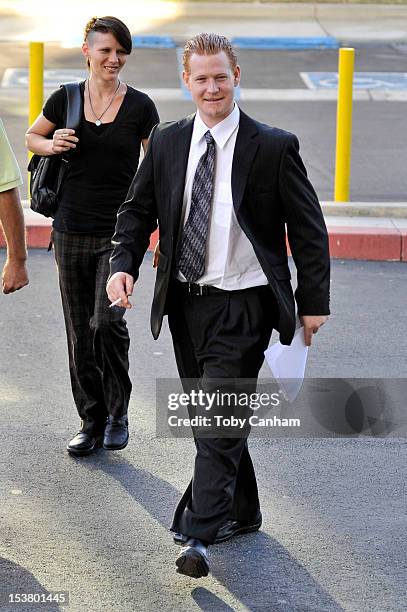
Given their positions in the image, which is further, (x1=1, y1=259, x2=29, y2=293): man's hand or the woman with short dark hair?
the woman with short dark hair

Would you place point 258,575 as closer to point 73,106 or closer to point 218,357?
point 218,357

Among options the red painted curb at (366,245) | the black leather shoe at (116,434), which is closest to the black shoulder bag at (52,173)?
the black leather shoe at (116,434)

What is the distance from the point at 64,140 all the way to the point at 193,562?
1959mm

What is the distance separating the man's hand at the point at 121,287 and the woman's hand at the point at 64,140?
108cm

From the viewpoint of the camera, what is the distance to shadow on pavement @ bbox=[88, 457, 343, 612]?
438 centimetres

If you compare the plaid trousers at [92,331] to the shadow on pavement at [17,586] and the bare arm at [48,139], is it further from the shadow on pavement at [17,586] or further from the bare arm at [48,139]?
the shadow on pavement at [17,586]

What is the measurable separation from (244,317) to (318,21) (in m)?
18.3

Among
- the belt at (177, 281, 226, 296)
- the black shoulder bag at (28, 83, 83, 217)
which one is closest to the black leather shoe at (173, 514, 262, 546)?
the belt at (177, 281, 226, 296)

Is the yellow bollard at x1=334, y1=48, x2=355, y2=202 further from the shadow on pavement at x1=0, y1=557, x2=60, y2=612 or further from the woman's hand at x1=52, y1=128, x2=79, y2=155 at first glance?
the shadow on pavement at x1=0, y1=557, x2=60, y2=612

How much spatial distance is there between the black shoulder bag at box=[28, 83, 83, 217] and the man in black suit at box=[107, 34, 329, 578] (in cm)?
104

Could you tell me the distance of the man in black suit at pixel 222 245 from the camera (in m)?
4.46

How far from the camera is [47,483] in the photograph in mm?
5453

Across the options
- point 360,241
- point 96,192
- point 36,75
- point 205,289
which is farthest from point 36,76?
point 205,289

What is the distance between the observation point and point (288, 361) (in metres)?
4.67
